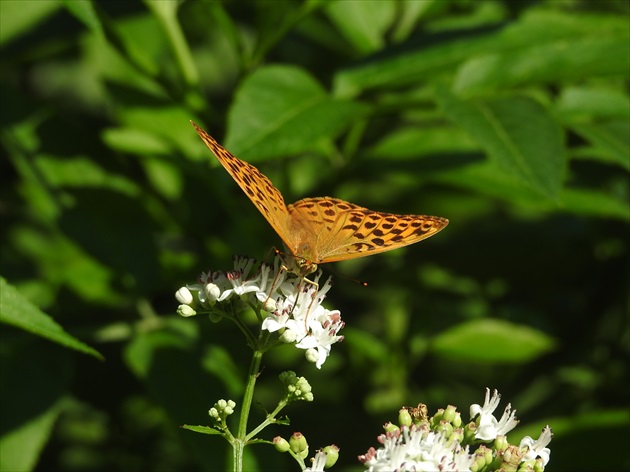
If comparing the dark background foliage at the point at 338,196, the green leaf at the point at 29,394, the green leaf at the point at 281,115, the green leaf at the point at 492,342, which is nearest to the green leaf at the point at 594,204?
the dark background foliage at the point at 338,196

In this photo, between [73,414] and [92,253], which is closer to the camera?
[92,253]

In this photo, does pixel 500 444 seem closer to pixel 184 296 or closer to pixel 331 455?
pixel 331 455

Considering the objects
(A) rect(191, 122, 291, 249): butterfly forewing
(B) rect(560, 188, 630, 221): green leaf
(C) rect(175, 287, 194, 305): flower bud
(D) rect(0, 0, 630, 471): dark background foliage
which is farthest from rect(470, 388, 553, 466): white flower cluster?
(B) rect(560, 188, 630, 221): green leaf

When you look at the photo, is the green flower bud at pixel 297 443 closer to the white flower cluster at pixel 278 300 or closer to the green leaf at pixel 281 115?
the white flower cluster at pixel 278 300

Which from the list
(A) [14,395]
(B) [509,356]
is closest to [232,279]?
(A) [14,395]

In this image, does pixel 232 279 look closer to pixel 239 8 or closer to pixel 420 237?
pixel 420 237

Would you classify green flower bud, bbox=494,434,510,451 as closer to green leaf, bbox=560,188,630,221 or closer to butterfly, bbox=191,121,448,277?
butterfly, bbox=191,121,448,277
